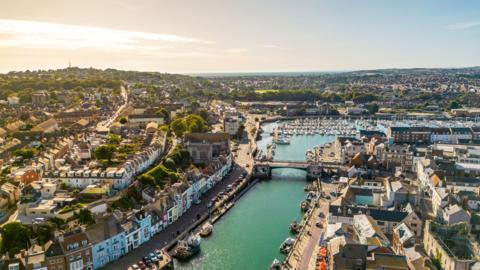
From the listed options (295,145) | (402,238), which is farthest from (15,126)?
(402,238)

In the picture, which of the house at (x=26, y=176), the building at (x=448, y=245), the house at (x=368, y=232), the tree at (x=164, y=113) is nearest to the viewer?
the building at (x=448, y=245)

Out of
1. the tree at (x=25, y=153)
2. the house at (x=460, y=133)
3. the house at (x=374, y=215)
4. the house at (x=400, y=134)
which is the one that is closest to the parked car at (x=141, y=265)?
the house at (x=374, y=215)

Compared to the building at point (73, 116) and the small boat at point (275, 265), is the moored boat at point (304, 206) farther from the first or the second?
the building at point (73, 116)

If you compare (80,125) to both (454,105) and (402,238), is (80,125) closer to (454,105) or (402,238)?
(402,238)

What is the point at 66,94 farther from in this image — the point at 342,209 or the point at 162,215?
the point at 342,209

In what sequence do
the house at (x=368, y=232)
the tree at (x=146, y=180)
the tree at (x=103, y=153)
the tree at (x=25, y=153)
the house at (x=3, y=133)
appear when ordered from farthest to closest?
the house at (x=3, y=133) → the tree at (x=25, y=153) → the tree at (x=103, y=153) → the tree at (x=146, y=180) → the house at (x=368, y=232)

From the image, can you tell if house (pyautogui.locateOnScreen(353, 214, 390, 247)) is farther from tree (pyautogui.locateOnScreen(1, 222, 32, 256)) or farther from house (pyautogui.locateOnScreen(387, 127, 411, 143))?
house (pyautogui.locateOnScreen(387, 127, 411, 143))
